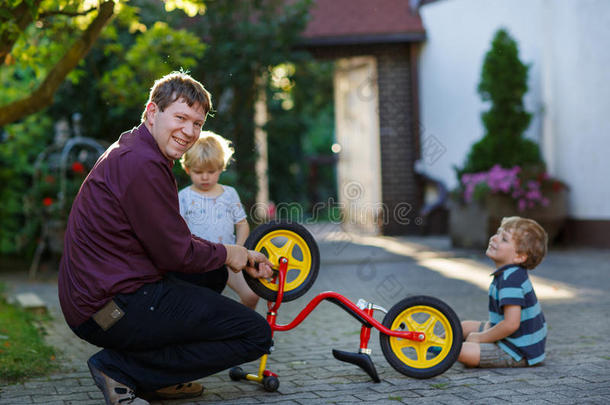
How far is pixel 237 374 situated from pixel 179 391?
0.40 meters

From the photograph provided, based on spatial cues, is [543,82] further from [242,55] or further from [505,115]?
[242,55]

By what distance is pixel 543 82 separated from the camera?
11.8 meters

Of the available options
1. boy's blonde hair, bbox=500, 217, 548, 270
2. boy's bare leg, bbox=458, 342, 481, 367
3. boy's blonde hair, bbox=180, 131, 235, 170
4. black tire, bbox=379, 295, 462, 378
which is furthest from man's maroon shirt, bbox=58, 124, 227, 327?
boy's blonde hair, bbox=500, 217, 548, 270

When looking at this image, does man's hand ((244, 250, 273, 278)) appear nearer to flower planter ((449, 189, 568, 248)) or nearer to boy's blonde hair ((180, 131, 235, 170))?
boy's blonde hair ((180, 131, 235, 170))

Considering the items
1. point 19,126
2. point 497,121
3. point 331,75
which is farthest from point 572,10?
point 331,75

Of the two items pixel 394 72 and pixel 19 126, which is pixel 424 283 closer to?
pixel 19 126

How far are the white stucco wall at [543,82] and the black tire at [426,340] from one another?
728 centimetres

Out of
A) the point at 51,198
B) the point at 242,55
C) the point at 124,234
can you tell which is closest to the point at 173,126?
the point at 124,234

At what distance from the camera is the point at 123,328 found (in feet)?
10.9

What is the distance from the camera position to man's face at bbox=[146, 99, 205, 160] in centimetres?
343

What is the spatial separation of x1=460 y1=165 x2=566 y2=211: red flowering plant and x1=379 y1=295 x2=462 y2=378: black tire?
22.9 feet

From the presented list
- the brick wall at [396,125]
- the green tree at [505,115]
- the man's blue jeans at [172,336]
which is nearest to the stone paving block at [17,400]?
the man's blue jeans at [172,336]

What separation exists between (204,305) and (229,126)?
862cm

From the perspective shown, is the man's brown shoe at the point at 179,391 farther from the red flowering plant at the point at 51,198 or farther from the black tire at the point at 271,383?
the red flowering plant at the point at 51,198
